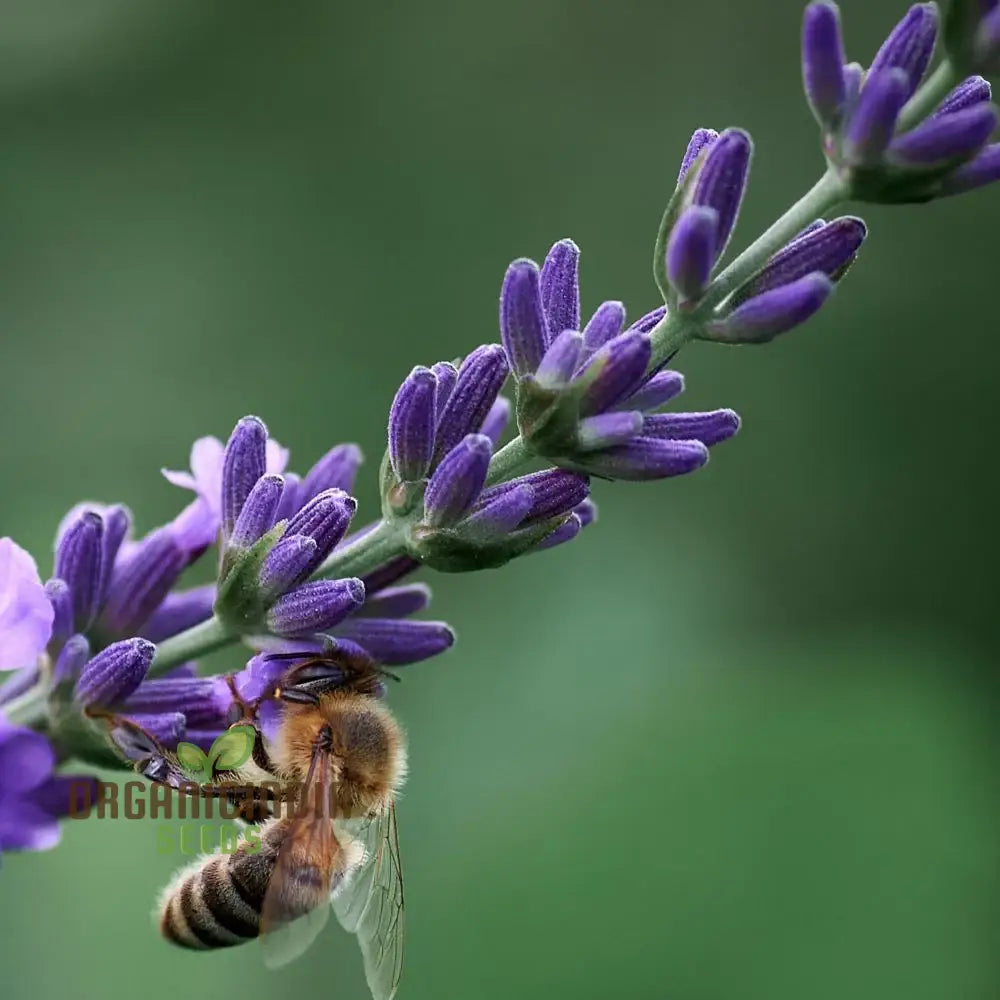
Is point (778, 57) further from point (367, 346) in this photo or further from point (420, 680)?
point (420, 680)

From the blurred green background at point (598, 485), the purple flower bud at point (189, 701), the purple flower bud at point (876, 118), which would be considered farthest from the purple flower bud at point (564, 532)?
the blurred green background at point (598, 485)

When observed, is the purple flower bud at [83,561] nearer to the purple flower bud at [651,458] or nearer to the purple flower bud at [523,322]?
the purple flower bud at [523,322]

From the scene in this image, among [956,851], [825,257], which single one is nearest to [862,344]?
[956,851]

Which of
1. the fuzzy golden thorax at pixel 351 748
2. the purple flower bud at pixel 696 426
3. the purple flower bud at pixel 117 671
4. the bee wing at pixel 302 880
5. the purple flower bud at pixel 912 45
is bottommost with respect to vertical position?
the bee wing at pixel 302 880

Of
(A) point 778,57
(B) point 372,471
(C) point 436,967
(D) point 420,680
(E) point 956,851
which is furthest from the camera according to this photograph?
(A) point 778,57

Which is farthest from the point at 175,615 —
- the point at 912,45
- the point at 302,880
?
the point at 912,45

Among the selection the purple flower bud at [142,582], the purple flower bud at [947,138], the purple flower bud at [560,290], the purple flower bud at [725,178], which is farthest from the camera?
the purple flower bud at [142,582]

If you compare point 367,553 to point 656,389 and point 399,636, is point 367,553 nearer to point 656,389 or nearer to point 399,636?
point 399,636
